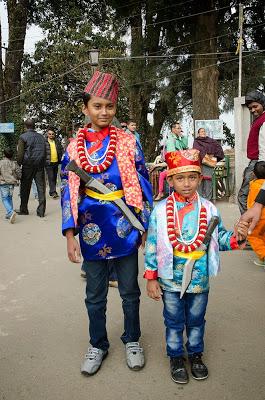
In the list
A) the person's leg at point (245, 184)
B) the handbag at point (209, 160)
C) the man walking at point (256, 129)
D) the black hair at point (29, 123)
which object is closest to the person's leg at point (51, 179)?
the black hair at point (29, 123)

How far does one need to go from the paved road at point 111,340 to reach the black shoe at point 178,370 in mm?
38

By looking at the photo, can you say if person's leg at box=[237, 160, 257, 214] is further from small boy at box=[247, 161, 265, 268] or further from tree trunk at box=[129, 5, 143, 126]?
tree trunk at box=[129, 5, 143, 126]

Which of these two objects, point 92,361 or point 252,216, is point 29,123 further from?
point 252,216

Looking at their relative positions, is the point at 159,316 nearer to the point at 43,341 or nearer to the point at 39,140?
the point at 43,341

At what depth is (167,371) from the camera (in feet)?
8.84

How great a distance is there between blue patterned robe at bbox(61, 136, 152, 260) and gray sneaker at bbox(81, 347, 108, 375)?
0.63 m

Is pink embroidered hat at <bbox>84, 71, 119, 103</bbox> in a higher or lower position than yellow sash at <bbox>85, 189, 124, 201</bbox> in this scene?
higher

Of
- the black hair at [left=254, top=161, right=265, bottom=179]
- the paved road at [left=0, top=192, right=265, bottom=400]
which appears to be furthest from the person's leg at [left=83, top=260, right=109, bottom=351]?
the black hair at [left=254, top=161, right=265, bottom=179]

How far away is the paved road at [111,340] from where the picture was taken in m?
2.50

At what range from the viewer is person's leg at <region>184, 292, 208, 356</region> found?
261 centimetres

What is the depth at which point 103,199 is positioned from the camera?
102 inches

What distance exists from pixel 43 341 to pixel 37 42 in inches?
773

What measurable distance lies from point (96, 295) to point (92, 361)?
1.36 ft

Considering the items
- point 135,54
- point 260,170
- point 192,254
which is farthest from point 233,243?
point 135,54
